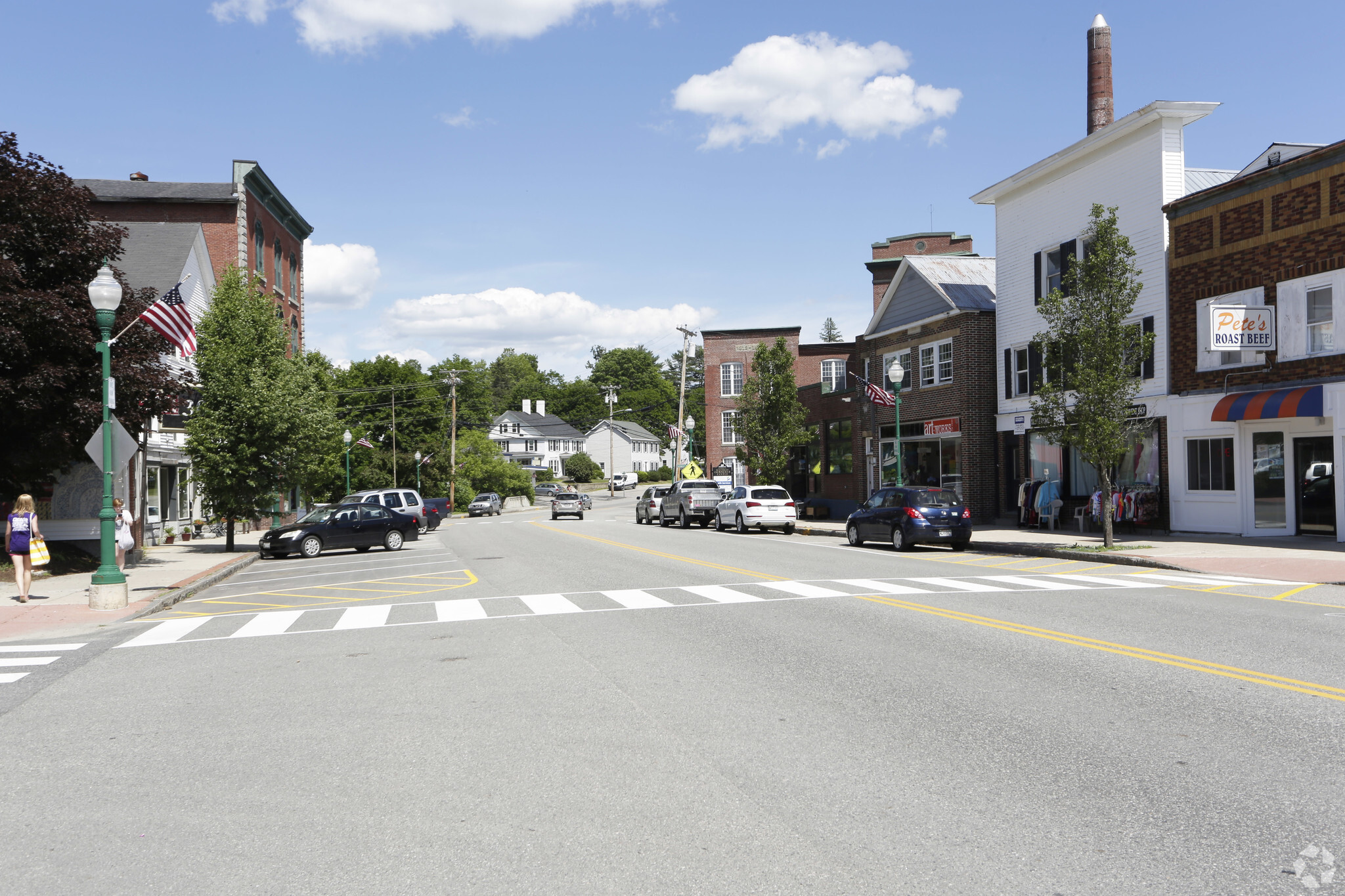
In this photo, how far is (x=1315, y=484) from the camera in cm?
2200

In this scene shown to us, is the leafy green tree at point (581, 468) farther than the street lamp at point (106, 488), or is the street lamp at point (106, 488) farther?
the leafy green tree at point (581, 468)

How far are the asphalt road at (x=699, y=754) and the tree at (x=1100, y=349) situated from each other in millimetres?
9105

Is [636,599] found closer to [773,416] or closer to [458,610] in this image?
[458,610]

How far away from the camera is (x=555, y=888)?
171 inches

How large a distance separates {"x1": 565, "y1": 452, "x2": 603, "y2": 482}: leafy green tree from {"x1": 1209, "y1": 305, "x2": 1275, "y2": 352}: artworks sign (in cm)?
8982

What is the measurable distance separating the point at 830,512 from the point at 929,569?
995 inches

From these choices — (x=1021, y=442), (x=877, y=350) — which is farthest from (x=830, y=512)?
(x=1021, y=442)

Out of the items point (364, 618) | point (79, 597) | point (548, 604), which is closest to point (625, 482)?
point (79, 597)

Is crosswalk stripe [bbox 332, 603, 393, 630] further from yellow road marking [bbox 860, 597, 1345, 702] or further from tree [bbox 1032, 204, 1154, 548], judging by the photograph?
tree [bbox 1032, 204, 1154, 548]

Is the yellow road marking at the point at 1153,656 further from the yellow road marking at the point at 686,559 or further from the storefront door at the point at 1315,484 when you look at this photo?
the storefront door at the point at 1315,484

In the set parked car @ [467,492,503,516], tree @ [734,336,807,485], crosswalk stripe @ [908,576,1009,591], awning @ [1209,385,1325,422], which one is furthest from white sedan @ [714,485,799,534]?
parked car @ [467,492,503,516]

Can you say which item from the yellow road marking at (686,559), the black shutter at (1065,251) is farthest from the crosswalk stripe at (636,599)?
the black shutter at (1065,251)

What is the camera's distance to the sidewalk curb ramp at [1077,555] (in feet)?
61.1

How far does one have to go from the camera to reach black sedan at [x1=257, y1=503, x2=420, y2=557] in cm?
2794
